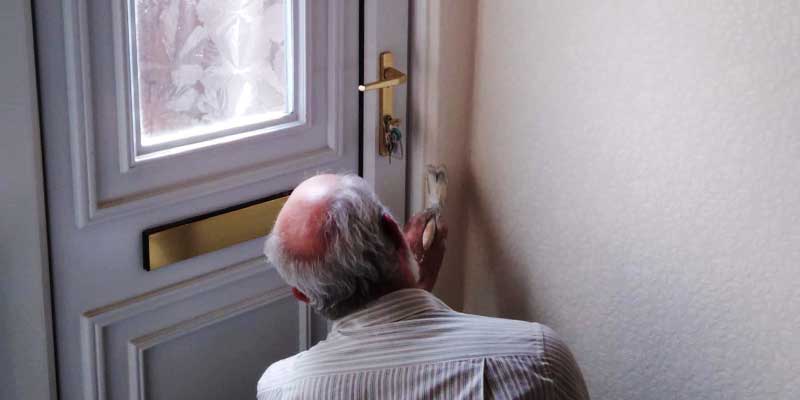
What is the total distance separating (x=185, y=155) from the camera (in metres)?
1.84

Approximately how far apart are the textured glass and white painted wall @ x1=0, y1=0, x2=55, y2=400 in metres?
0.22

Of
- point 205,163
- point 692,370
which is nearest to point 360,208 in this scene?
point 205,163

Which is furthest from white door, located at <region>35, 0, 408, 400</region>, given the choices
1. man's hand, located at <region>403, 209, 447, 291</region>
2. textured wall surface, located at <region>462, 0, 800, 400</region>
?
textured wall surface, located at <region>462, 0, 800, 400</region>

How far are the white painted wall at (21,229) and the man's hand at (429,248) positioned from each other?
0.77m

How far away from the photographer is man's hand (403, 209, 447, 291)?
2.15 metres

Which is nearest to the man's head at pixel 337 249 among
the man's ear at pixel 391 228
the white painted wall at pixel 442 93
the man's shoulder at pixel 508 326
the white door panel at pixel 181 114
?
the man's ear at pixel 391 228

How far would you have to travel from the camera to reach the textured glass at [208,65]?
1.76 metres

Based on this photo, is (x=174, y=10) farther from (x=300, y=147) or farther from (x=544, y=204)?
(x=544, y=204)

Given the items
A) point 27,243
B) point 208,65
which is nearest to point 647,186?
point 208,65

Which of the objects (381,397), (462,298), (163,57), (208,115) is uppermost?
(163,57)

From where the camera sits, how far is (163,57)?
1778mm

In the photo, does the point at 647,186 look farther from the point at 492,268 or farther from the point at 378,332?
the point at 378,332

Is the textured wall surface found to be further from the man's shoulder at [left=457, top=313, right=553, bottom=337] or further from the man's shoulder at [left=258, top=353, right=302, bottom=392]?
the man's shoulder at [left=258, top=353, right=302, bottom=392]

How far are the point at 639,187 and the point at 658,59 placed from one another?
25 centimetres
